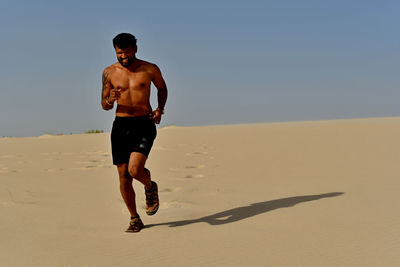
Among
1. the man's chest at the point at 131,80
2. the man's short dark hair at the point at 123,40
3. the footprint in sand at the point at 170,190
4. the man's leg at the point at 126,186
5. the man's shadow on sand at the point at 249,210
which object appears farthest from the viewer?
the footprint in sand at the point at 170,190

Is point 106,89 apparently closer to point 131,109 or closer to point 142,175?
point 131,109

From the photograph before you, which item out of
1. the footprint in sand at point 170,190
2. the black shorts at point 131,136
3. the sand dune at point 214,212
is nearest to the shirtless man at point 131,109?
the black shorts at point 131,136

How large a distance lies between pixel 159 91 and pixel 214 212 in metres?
1.52

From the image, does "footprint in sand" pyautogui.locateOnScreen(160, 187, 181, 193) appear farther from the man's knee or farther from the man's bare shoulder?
the man's bare shoulder

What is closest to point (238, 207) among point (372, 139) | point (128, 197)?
point (128, 197)

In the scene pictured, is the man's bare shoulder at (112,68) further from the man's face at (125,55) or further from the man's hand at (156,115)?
the man's hand at (156,115)

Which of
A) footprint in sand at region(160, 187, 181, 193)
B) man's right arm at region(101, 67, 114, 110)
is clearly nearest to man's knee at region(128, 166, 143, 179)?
man's right arm at region(101, 67, 114, 110)

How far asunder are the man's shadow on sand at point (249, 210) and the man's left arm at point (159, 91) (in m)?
1.11

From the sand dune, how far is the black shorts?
0.75 metres

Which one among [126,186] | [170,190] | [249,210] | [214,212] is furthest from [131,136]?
[170,190]

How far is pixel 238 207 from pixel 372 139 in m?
7.60

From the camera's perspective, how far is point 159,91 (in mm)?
3965

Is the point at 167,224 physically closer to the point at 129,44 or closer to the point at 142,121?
the point at 142,121

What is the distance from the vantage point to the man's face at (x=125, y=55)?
3715 mm
